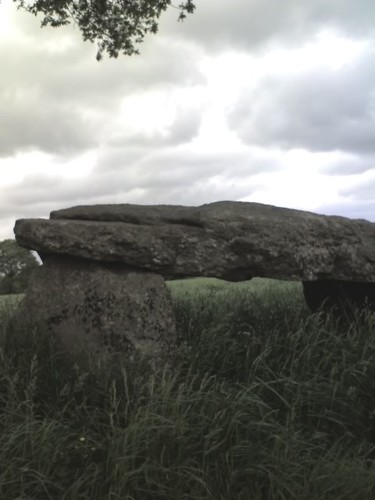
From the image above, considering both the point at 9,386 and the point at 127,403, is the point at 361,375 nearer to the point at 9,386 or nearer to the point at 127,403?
the point at 127,403

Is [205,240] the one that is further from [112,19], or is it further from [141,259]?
[112,19]

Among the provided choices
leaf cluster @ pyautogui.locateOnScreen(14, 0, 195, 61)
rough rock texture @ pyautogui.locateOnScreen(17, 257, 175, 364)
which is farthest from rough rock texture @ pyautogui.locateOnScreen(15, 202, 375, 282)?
leaf cluster @ pyautogui.locateOnScreen(14, 0, 195, 61)

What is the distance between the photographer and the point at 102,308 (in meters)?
5.27

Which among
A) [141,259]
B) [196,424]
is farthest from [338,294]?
[196,424]

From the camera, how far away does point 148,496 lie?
3404mm

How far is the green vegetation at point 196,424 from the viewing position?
344 centimetres

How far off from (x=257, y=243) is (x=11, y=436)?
305cm

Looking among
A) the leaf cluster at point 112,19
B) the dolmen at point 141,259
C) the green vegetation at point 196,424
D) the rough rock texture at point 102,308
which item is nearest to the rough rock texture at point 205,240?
the dolmen at point 141,259

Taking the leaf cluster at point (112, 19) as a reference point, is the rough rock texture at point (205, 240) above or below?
below

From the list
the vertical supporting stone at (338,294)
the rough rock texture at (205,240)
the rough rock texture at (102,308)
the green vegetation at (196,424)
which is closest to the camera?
the green vegetation at (196,424)

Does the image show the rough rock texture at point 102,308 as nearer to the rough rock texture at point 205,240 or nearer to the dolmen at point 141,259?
the dolmen at point 141,259

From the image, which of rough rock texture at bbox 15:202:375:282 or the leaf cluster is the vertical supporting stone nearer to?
rough rock texture at bbox 15:202:375:282

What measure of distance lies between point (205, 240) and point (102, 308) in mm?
1193

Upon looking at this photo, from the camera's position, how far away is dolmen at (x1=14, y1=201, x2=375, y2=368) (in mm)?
5242
